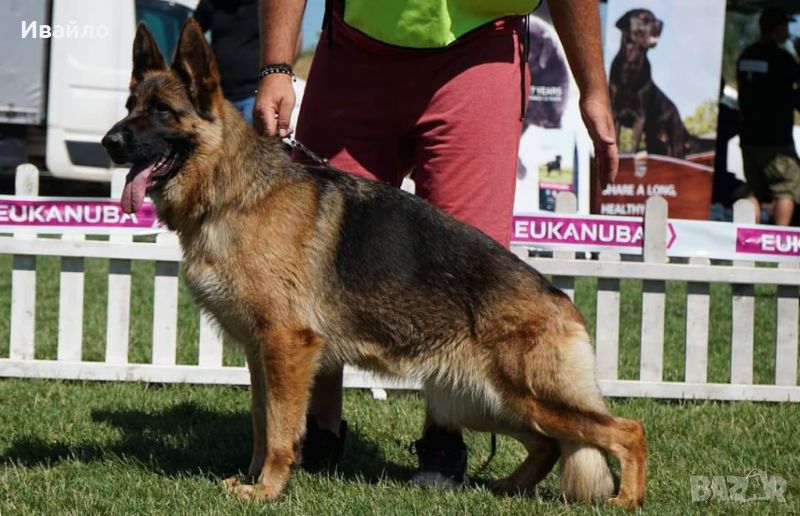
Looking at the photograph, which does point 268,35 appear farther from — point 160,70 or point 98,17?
point 98,17

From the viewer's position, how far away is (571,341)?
358cm

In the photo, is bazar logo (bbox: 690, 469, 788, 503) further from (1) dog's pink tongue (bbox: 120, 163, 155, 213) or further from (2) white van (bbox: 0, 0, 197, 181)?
(2) white van (bbox: 0, 0, 197, 181)

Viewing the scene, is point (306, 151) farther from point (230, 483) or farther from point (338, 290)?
point (230, 483)

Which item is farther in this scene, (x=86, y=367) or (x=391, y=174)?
(x=86, y=367)

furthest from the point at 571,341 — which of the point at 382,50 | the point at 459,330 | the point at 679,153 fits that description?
the point at 679,153

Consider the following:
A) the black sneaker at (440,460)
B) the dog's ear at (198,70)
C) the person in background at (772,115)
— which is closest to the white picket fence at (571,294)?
the black sneaker at (440,460)

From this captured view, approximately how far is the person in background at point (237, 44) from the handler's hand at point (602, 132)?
13.2 feet

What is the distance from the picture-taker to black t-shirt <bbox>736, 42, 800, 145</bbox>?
39.3ft

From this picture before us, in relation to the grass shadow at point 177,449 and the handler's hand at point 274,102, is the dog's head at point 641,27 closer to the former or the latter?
the grass shadow at point 177,449

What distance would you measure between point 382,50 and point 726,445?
2483mm

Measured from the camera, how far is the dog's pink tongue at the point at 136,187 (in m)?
3.53

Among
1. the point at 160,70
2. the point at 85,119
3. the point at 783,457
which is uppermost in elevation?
the point at 85,119

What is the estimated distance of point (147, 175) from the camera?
3.54 meters

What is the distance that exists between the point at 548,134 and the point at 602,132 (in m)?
7.29
